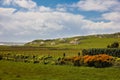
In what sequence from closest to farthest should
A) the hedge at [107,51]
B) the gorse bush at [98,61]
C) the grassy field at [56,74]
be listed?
1. the grassy field at [56,74]
2. the gorse bush at [98,61]
3. the hedge at [107,51]

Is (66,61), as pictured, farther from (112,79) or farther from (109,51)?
(112,79)

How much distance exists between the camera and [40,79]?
35.0m

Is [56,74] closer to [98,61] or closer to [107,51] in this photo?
[98,61]

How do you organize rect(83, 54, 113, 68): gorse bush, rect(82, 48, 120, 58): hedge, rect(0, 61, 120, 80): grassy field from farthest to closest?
rect(82, 48, 120, 58): hedge → rect(83, 54, 113, 68): gorse bush → rect(0, 61, 120, 80): grassy field

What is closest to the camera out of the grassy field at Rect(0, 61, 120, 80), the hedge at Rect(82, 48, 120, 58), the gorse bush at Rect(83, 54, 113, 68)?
the grassy field at Rect(0, 61, 120, 80)

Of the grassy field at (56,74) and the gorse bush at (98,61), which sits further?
the gorse bush at (98,61)

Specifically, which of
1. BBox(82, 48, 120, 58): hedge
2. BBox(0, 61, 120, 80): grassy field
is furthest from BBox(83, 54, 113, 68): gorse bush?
BBox(82, 48, 120, 58): hedge

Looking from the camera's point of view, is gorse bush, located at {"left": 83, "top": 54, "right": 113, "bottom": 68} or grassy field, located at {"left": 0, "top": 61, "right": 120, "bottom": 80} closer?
grassy field, located at {"left": 0, "top": 61, "right": 120, "bottom": 80}

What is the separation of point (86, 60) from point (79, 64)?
2.10 meters

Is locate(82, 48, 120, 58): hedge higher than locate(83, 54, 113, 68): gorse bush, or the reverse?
locate(82, 48, 120, 58): hedge

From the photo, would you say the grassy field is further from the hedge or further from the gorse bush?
the hedge

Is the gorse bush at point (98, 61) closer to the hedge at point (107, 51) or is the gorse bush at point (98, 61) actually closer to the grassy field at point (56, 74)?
the grassy field at point (56, 74)

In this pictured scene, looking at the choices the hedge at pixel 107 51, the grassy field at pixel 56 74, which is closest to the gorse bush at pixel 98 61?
the grassy field at pixel 56 74

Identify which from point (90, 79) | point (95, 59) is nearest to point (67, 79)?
point (90, 79)
